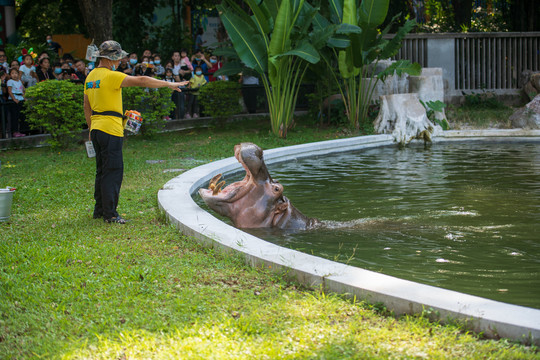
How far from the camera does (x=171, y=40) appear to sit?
2492 centimetres

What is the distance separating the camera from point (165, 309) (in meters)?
4.00

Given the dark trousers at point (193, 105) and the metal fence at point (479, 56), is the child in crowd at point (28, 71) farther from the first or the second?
the metal fence at point (479, 56)

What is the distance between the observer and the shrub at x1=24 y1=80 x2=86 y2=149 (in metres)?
12.4

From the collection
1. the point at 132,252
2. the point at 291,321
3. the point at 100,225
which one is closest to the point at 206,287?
the point at 291,321

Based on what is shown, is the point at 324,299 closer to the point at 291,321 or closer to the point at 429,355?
the point at 291,321

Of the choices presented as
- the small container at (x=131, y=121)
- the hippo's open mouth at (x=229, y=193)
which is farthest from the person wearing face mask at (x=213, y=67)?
the hippo's open mouth at (x=229, y=193)

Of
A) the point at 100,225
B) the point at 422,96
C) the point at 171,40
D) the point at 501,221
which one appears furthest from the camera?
the point at 171,40

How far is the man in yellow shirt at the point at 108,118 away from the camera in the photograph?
6508 mm

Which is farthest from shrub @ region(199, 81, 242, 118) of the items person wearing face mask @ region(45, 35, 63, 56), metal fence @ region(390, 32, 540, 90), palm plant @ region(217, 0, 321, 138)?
person wearing face mask @ region(45, 35, 63, 56)

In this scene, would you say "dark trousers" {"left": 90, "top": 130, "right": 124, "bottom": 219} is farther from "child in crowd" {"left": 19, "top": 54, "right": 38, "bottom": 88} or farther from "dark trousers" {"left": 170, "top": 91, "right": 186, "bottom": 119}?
"dark trousers" {"left": 170, "top": 91, "right": 186, "bottom": 119}

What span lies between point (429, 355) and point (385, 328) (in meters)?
0.41

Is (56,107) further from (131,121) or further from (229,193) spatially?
(229,193)

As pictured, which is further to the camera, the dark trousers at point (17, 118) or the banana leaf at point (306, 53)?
the dark trousers at point (17, 118)

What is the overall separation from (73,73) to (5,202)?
30.1 feet
